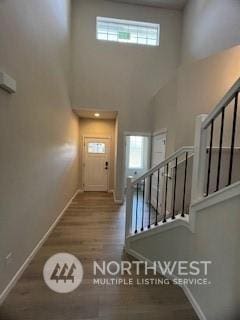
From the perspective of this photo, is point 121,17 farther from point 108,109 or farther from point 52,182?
point 52,182

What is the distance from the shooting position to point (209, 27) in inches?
177

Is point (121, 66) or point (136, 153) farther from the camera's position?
point (136, 153)

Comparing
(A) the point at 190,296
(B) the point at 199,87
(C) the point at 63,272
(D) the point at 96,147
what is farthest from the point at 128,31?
(A) the point at 190,296

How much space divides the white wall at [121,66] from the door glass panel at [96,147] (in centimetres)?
135

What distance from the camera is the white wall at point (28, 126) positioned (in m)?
1.94

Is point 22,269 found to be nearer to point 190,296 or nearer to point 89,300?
point 89,300

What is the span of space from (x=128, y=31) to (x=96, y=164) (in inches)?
163

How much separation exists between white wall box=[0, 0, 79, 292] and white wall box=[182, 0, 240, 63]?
3247 millimetres

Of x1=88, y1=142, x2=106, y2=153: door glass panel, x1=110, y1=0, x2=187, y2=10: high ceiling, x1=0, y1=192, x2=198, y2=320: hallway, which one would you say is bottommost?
x1=0, y1=192, x2=198, y2=320: hallway

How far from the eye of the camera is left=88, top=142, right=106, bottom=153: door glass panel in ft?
22.6

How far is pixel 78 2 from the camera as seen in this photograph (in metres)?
5.27

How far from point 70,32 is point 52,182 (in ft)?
13.0

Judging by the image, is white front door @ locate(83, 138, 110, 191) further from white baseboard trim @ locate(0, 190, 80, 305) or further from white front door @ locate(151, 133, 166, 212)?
white baseboard trim @ locate(0, 190, 80, 305)

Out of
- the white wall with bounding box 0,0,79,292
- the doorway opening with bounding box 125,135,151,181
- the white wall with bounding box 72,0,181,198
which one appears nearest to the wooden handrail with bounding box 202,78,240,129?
the white wall with bounding box 0,0,79,292
